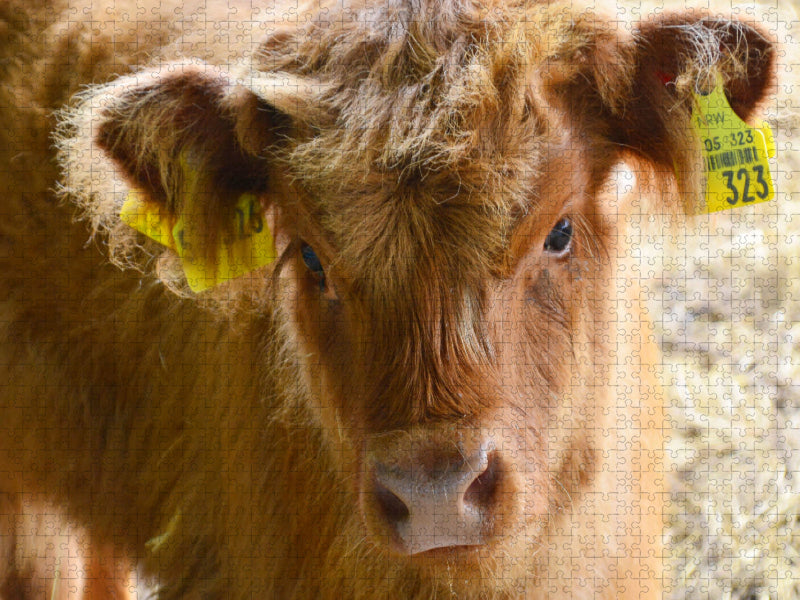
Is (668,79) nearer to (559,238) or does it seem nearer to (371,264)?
(559,238)

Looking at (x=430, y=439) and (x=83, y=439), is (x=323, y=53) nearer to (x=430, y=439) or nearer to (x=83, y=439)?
(x=430, y=439)

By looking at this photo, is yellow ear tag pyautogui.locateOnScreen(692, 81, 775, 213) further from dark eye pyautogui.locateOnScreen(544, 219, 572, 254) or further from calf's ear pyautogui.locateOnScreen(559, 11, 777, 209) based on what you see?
dark eye pyautogui.locateOnScreen(544, 219, 572, 254)

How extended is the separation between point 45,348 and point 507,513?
7.67ft

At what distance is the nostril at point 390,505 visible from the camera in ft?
6.27

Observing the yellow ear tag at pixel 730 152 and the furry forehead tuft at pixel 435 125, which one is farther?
the yellow ear tag at pixel 730 152

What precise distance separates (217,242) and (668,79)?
4.16 feet

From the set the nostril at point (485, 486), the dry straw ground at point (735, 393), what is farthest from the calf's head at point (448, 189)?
the dry straw ground at point (735, 393)

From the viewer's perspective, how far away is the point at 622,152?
93.5 inches

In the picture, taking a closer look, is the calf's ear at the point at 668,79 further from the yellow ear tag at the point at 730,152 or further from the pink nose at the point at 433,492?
the pink nose at the point at 433,492

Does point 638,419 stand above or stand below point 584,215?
below

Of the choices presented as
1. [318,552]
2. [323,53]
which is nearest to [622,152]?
[323,53]

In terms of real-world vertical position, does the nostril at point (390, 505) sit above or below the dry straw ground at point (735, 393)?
above

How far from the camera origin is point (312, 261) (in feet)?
7.70

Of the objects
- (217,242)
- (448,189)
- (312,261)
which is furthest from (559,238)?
(217,242)
